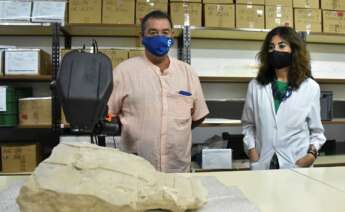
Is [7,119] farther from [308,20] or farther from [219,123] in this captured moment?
[308,20]

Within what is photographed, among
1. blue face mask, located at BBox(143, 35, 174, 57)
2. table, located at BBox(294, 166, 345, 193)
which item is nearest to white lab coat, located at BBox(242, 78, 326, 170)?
table, located at BBox(294, 166, 345, 193)

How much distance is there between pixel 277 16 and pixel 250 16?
21 cm

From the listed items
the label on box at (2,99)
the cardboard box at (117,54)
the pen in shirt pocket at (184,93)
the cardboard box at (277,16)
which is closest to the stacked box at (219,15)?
the cardboard box at (277,16)

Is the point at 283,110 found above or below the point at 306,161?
above

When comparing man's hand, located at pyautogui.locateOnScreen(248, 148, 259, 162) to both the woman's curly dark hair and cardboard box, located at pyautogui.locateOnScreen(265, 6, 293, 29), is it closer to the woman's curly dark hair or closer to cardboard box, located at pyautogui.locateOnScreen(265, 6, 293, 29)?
the woman's curly dark hair

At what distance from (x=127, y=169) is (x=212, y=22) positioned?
194 cm

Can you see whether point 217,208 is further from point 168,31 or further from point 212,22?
point 212,22

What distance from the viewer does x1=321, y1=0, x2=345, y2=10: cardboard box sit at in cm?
271

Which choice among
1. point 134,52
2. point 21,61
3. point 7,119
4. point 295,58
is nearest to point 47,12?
point 21,61

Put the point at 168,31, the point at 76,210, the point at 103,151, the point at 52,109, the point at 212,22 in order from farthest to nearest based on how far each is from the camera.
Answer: the point at 212,22 < the point at 52,109 < the point at 168,31 < the point at 103,151 < the point at 76,210

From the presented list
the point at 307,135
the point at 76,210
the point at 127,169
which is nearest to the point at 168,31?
the point at 307,135

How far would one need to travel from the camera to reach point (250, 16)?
2594mm

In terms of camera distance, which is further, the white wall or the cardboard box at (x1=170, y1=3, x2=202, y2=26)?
the white wall

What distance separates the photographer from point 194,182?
914 mm
